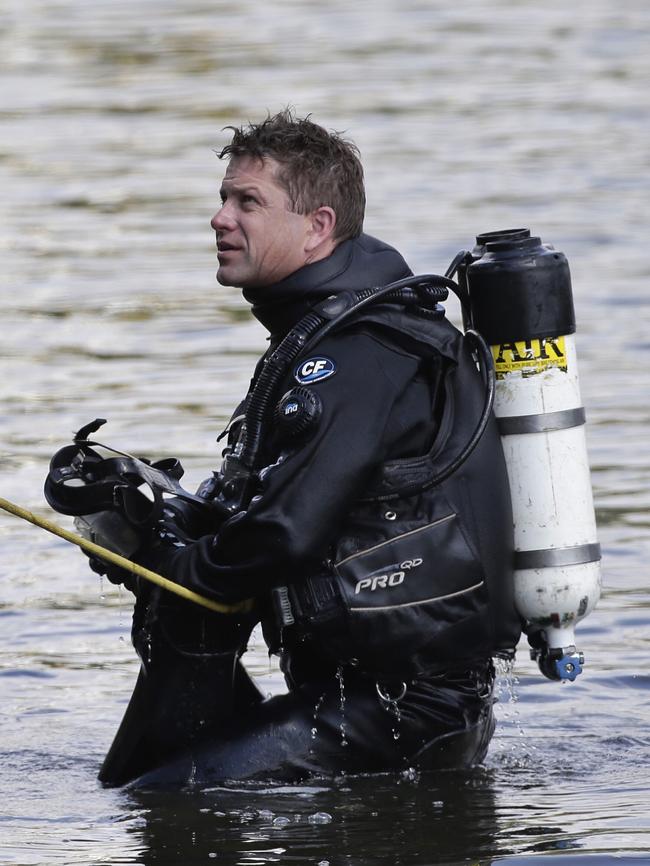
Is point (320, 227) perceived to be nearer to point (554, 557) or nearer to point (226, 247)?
point (226, 247)

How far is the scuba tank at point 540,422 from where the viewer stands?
5.20 meters

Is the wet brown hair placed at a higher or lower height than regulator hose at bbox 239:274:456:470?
higher

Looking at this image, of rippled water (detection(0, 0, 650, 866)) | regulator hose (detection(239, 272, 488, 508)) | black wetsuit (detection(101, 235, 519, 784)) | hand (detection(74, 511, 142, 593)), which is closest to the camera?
black wetsuit (detection(101, 235, 519, 784))

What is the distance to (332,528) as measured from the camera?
16.3 feet

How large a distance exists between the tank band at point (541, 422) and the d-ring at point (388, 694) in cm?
71

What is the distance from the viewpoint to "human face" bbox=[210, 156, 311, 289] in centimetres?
527

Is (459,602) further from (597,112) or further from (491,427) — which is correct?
(597,112)

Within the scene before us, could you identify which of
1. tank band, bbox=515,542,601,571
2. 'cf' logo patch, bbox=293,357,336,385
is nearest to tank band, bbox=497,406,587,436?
tank band, bbox=515,542,601,571

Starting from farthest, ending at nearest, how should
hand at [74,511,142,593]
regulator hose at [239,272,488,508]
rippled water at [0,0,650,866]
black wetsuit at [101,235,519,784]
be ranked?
rippled water at [0,0,650,866]
hand at [74,511,142,593]
regulator hose at [239,272,488,508]
black wetsuit at [101,235,519,784]

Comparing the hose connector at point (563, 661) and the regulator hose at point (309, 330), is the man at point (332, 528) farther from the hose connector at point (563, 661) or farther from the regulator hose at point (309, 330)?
the hose connector at point (563, 661)

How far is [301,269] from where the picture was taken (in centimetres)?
527

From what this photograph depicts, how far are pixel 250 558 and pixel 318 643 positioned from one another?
12.0 inches

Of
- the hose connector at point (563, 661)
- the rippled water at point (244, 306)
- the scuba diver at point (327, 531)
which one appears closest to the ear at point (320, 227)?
the scuba diver at point (327, 531)

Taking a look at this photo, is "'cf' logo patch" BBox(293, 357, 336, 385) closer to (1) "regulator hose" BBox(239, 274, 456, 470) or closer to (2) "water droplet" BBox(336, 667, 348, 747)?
(1) "regulator hose" BBox(239, 274, 456, 470)
